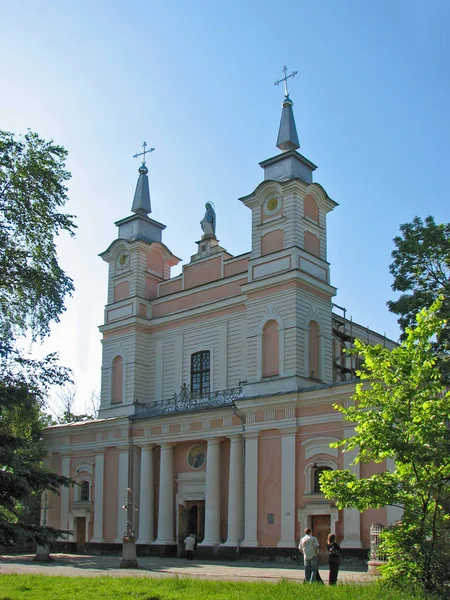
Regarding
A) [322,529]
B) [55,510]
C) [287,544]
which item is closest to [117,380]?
[55,510]

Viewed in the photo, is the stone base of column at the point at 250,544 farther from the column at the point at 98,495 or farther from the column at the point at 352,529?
the column at the point at 98,495

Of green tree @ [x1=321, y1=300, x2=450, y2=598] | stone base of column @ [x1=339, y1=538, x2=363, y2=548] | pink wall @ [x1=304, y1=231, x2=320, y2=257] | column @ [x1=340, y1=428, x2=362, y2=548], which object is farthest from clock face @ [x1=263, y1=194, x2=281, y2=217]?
green tree @ [x1=321, y1=300, x2=450, y2=598]

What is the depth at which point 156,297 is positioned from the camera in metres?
34.4

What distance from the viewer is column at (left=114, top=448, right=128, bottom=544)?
30.8 metres

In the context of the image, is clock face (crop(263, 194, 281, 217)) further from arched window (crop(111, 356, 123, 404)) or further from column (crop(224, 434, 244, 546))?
arched window (crop(111, 356, 123, 404))

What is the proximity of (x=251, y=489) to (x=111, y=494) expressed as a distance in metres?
8.13

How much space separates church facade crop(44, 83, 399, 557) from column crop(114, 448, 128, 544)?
0.23ft

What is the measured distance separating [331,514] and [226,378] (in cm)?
794

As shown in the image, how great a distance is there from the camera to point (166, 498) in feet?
97.8

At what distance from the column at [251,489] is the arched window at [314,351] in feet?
10.8

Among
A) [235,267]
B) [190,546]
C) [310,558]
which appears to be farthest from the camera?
[235,267]

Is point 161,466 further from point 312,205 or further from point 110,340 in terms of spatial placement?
point 312,205

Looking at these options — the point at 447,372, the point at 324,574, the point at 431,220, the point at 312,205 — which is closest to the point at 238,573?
the point at 324,574

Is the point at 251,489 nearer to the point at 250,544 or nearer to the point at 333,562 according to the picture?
the point at 250,544
